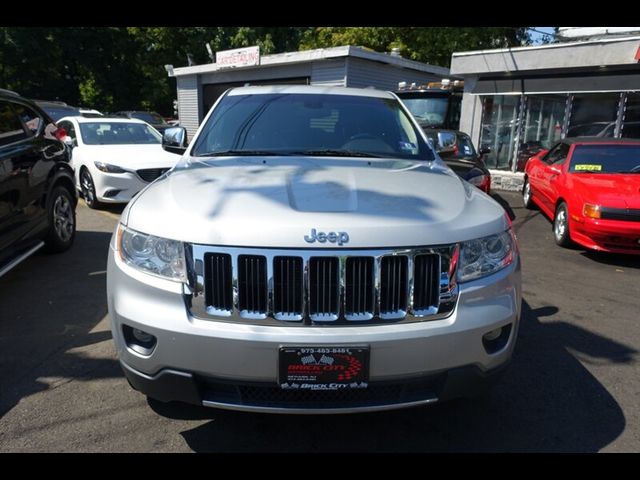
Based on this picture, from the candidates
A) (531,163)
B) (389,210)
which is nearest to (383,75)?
(531,163)

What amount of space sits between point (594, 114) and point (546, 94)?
121cm

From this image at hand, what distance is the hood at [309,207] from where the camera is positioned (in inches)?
82.9

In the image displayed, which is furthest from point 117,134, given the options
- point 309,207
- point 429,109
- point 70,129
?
point 309,207

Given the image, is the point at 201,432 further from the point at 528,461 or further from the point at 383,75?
the point at 383,75

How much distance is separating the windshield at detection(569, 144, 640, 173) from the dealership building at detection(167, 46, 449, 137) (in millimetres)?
8159

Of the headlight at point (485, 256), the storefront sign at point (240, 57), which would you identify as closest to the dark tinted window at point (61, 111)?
the storefront sign at point (240, 57)

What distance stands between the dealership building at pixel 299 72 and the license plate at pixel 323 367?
13009mm

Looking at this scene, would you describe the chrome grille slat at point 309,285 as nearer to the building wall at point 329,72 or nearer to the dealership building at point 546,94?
the dealership building at point 546,94

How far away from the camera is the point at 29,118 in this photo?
17.6ft

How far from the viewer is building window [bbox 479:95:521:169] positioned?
13.1 m

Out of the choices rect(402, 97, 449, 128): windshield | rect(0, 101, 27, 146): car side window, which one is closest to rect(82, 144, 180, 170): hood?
rect(0, 101, 27, 146): car side window

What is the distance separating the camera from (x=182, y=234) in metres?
2.15

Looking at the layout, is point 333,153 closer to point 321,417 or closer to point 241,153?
point 241,153

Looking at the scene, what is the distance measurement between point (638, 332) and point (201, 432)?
11.6ft
